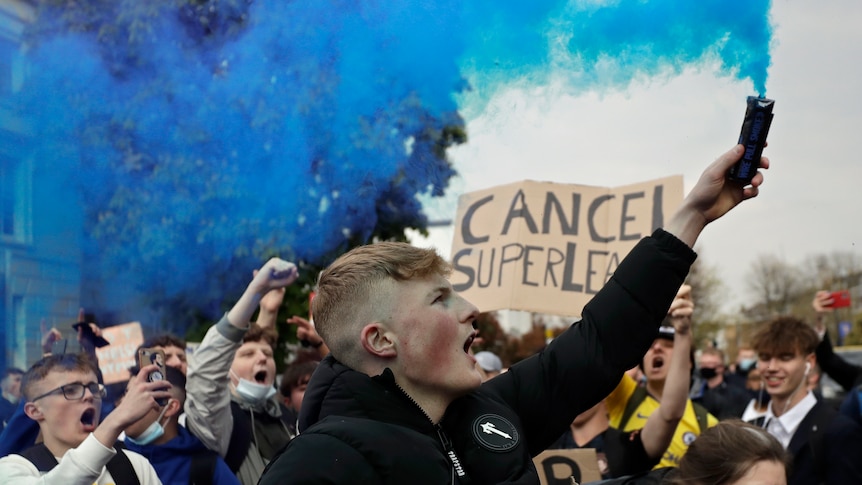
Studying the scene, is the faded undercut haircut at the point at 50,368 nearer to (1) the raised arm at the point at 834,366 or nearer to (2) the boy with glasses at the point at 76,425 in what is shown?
(2) the boy with glasses at the point at 76,425

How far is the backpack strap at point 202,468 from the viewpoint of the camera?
4.22 meters

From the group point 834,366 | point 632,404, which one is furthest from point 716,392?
point 632,404

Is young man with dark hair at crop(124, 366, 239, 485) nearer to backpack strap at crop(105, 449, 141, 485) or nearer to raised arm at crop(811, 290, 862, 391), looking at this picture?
backpack strap at crop(105, 449, 141, 485)

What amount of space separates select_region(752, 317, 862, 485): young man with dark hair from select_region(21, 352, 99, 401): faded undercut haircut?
356 cm

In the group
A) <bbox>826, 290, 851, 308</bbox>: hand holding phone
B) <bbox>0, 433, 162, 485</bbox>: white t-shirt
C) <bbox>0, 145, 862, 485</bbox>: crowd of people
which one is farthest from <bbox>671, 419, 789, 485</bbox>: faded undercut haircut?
<bbox>826, 290, 851, 308</bbox>: hand holding phone

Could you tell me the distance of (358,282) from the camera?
89.1 inches

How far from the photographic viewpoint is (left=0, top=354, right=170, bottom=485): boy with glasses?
11.0 ft

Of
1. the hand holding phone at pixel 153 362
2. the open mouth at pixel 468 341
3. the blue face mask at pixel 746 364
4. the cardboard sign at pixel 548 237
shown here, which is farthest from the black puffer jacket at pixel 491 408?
the blue face mask at pixel 746 364

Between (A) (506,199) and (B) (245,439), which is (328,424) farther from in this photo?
(A) (506,199)

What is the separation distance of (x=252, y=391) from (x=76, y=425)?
4.45 ft

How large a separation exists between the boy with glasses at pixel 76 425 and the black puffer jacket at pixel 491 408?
1.40m

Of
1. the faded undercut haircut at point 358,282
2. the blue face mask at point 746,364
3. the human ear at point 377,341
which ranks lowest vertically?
the blue face mask at point 746,364

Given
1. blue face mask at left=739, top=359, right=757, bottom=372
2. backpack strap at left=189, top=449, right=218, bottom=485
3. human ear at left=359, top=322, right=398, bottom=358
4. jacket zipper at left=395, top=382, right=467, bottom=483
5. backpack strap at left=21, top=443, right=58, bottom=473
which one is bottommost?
blue face mask at left=739, top=359, right=757, bottom=372

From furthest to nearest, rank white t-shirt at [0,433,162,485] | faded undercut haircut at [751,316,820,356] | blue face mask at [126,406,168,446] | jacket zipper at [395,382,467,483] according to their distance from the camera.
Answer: faded undercut haircut at [751,316,820,356]
blue face mask at [126,406,168,446]
white t-shirt at [0,433,162,485]
jacket zipper at [395,382,467,483]
